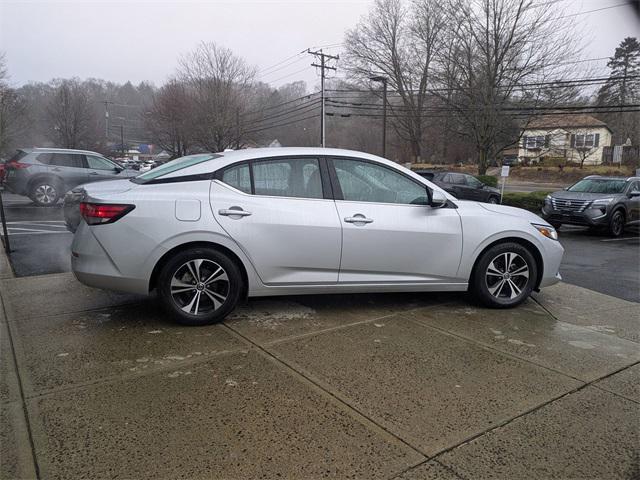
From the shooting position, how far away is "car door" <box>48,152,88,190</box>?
14.5 m

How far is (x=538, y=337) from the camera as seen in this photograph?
4016mm

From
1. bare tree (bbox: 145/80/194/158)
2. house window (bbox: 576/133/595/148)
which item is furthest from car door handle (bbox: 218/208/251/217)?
house window (bbox: 576/133/595/148)

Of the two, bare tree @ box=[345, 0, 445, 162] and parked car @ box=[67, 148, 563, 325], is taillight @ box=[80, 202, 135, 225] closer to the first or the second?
parked car @ box=[67, 148, 563, 325]

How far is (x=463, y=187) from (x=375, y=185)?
1485 centimetres

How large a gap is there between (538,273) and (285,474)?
362cm

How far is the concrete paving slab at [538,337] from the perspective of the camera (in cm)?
351

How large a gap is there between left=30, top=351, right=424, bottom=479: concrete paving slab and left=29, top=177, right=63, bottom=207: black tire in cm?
1356

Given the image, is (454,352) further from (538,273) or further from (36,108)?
(36,108)

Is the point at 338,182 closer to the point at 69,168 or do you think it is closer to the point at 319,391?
the point at 319,391

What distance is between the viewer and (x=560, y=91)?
25562mm

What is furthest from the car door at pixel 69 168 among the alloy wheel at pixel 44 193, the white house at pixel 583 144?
the white house at pixel 583 144

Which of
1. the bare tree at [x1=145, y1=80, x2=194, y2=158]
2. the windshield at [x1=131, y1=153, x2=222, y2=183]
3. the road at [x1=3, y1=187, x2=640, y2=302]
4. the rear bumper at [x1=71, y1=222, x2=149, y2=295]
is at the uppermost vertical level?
the bare tree at [x1=145, y1=80, x2=194, y2=158]

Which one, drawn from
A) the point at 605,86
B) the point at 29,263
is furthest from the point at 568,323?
the point at 605,86

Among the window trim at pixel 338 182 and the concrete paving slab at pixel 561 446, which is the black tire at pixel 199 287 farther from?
the concrete paving slab at pixel 561 446
